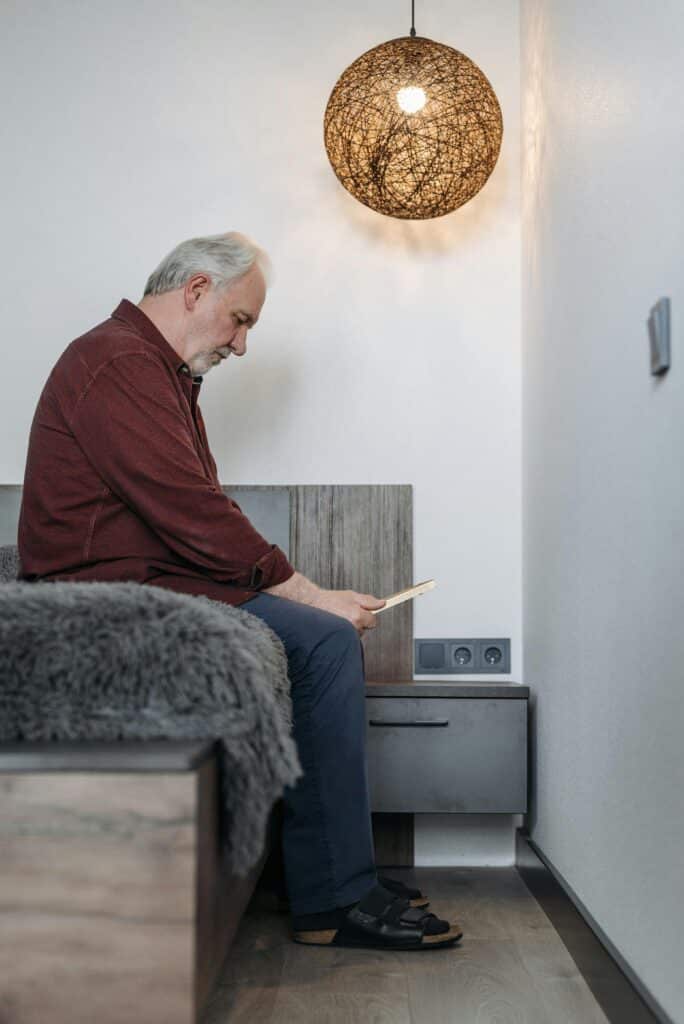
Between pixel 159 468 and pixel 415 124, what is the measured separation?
124 centimetres

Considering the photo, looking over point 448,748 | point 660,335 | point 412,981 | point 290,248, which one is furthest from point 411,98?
point 412,981

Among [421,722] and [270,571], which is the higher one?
[270,571]

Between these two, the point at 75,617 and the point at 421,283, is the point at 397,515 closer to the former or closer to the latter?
the point at 421,283

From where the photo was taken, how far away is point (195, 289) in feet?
6.56

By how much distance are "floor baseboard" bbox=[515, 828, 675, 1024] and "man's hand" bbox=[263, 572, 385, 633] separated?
0.61 meters

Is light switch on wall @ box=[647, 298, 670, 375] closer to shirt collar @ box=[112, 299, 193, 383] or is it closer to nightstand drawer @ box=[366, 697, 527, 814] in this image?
shirt collar @ box=[112, 299, 193, 383]

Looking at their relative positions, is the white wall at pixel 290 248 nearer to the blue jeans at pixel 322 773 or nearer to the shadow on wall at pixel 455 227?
the shadow on wall at pixel 455 227

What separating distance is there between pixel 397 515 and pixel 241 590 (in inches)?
35.6

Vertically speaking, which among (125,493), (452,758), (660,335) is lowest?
(452,758)

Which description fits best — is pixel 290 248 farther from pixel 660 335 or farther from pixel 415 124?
pixel 660 335

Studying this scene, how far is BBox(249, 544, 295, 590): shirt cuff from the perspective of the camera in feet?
5.66

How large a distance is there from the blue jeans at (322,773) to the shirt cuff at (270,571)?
0.03 meters

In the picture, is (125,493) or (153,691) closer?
(153,691)

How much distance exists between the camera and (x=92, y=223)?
2.69m
